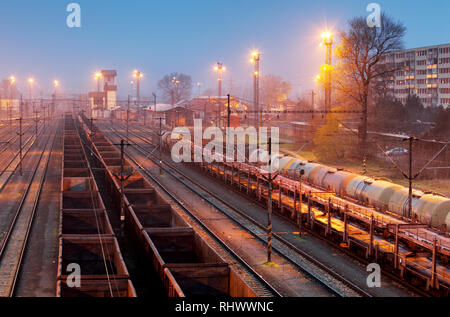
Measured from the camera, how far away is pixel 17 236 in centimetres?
2603

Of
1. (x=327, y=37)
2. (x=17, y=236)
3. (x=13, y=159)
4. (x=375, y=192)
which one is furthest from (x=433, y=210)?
(x=13, y=159)

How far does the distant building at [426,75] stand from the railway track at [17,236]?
8332cm

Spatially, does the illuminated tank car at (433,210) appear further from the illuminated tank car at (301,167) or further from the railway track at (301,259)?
the illuminated tank car at (301,167)

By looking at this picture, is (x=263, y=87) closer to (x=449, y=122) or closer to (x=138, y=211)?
(x=449, y=122)

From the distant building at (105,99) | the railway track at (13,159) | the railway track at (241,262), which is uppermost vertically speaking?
the distant building at (105,99)

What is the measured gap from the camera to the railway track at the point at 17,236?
19.8 metres

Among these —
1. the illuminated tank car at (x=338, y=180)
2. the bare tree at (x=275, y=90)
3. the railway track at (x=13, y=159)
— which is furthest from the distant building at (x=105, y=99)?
the illuminated tank car at (x=338, y=180)

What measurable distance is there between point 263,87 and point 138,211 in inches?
6304

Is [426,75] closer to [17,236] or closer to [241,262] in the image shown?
[241,262]

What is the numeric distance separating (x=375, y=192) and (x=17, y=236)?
1887cm

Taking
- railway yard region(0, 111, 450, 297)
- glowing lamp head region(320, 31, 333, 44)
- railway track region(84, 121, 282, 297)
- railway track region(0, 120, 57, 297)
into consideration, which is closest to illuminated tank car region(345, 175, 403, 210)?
railway yard region(0, 111, 450, 297)

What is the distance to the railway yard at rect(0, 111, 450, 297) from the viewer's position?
16.7m

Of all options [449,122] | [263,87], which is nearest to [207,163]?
[449,122]

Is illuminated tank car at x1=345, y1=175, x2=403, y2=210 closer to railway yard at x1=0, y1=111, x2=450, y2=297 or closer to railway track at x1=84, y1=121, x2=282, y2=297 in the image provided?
railway yard at x1=0, y1=111, x2=450, y2=297
